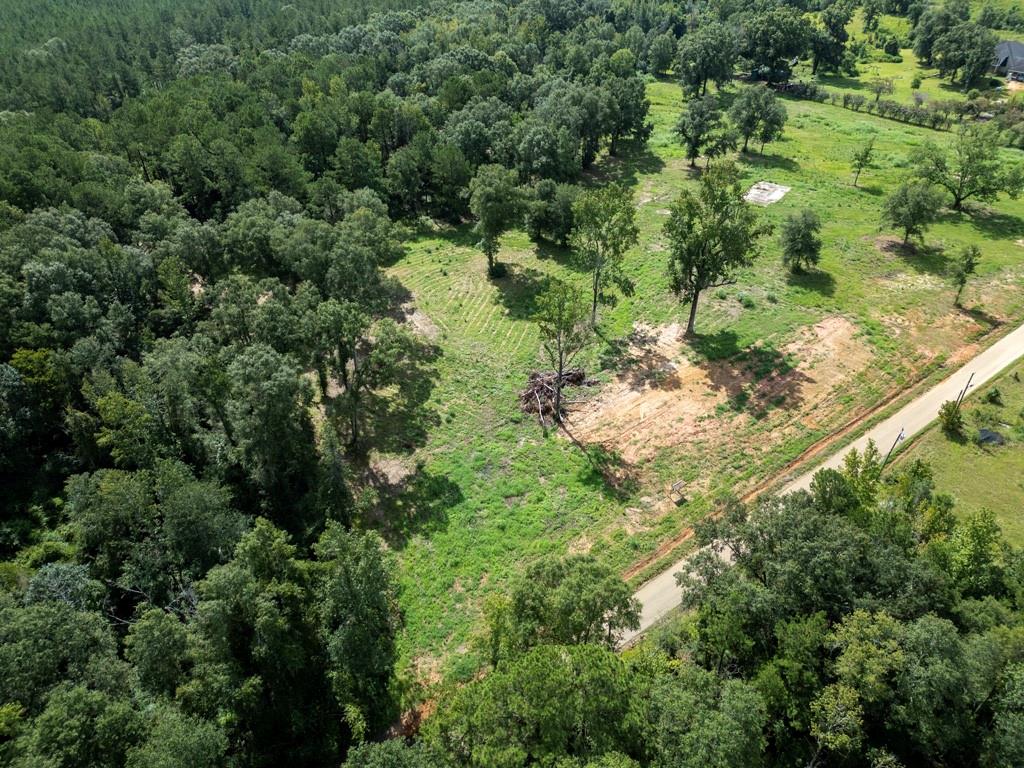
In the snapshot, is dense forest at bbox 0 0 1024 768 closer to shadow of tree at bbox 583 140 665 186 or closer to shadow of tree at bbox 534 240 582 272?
shadow of tree at bbox 534 240 582 272

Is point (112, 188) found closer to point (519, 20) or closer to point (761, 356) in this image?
point (761, 356)

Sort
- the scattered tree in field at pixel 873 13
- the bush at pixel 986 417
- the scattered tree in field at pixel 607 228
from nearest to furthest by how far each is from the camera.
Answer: the bush at pixel 986 417 → the scattered tree in field at pixel 607 228 → the scattered tree in field at pixel 873 13

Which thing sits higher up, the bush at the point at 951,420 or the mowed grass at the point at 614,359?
the bush at the point at 951,420

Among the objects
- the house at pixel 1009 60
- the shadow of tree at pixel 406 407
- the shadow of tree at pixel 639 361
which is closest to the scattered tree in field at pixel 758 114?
the shadow of tree at pixel 639 361

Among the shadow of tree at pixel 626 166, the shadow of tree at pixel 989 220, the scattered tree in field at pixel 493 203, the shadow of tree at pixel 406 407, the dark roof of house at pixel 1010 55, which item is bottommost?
the shadow of tree at pixel 626 166

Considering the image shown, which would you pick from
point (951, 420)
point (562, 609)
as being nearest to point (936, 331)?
point (951, 420)

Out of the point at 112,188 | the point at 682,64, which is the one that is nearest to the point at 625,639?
the point at 112,188

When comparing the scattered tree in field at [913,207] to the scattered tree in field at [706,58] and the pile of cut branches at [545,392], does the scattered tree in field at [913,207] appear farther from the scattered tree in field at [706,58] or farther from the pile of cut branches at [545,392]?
the scattered tree in field at [706,58]
